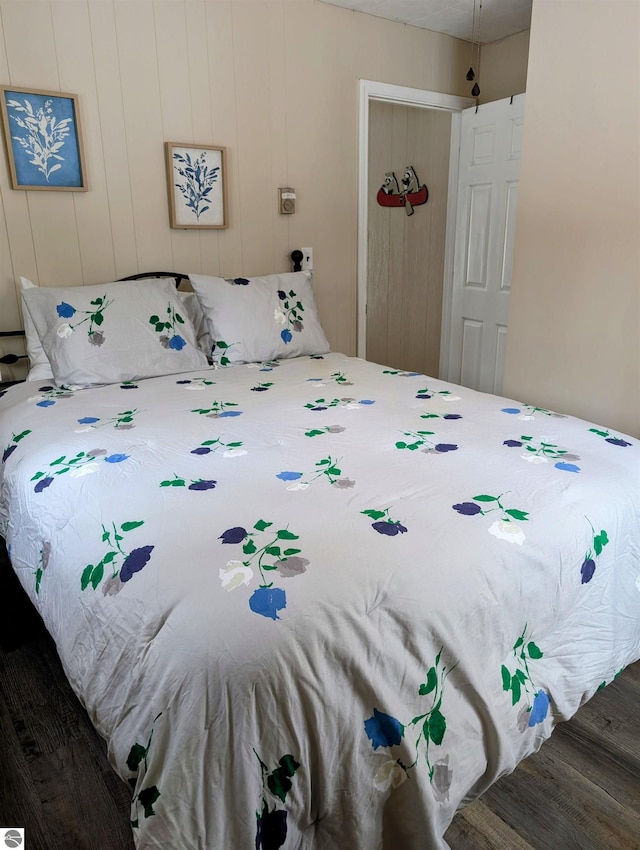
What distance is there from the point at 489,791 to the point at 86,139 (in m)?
2.86

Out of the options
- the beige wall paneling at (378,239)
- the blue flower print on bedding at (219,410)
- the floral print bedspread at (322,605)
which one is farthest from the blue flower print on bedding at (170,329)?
the beige wall paneling at (378,239)

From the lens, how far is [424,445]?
1.82m

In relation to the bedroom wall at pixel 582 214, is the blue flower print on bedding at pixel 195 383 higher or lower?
lower

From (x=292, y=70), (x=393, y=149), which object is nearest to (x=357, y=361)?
(x=292, y=70)

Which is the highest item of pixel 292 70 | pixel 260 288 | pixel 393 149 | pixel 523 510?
pixel 292 70

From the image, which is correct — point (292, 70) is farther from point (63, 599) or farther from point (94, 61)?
point (63, 599)

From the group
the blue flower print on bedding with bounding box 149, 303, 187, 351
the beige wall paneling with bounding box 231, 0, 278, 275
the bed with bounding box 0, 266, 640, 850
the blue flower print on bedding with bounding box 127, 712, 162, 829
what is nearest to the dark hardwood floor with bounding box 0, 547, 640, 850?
the bed with bounding box 0, 266, 640, 850

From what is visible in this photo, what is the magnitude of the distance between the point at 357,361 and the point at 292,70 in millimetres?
1580

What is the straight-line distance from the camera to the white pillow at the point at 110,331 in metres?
2.44

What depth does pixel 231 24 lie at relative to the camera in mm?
2967

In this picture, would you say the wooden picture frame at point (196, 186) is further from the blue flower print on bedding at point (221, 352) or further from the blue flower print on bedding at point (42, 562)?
the blue flower print on bedding at point (42, 562)

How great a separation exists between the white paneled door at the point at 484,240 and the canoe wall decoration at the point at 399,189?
1.52 ft

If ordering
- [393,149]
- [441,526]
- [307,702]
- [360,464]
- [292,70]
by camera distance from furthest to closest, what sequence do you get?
1. [393,149]
2. [292,70]
3. [360,464]
4. [441,526]
5. [307,702]

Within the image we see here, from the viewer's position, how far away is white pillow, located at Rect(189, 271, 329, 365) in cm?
280
